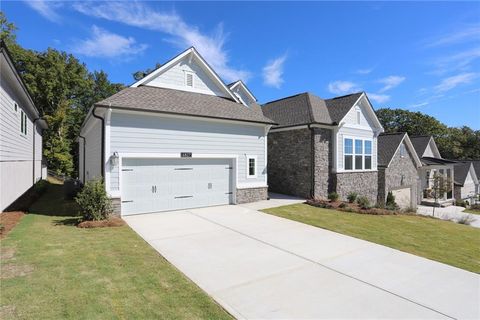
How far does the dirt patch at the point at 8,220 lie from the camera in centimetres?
750

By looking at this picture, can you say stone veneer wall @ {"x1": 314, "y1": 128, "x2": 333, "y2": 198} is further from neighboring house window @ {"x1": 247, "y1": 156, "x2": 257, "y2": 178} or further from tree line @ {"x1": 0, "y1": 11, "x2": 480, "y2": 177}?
tree line @ {"x1": 0, "y1": 11, "x2": 480, "y2": 177}

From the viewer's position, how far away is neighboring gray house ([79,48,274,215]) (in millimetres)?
10438

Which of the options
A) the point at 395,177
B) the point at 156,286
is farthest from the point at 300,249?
the point at 395,177

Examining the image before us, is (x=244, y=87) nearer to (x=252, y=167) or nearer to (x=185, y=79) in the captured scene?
(x=185, y=79)

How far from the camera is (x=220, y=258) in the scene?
626 cm

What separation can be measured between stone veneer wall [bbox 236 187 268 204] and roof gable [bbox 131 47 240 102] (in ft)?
17.4

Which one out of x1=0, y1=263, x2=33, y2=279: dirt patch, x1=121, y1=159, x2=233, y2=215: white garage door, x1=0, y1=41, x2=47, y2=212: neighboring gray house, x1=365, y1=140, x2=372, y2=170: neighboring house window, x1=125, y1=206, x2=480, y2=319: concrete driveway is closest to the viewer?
x1=125, y1=206, x2=480, y2=319: concrete driveway

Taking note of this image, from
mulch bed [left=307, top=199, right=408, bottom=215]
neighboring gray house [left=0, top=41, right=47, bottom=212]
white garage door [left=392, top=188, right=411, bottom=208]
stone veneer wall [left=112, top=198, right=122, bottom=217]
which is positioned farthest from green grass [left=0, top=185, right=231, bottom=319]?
white garage door [left=392, top=188, right=411, bottom=208]

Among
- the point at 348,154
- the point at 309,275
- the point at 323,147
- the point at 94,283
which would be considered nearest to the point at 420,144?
the point at 348,154

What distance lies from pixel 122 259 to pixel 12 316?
2.31 m

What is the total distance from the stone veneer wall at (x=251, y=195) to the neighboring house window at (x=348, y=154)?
21.7ft

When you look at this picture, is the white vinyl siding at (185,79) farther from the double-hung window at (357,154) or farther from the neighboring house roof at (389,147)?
the neighboring house roof at (389,147)

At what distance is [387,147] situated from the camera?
22922mm

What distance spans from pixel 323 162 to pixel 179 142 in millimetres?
8953
